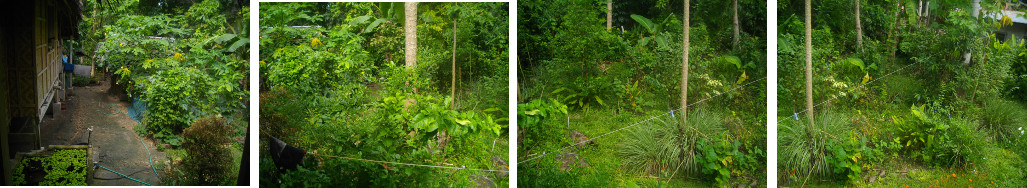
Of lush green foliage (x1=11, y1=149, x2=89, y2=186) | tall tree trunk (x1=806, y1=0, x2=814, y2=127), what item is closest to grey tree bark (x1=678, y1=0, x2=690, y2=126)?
tall tree trunk (x1=806, y1=0, x2=814, y2=127)

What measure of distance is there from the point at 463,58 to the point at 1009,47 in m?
3.12

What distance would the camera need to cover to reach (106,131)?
3.59 m

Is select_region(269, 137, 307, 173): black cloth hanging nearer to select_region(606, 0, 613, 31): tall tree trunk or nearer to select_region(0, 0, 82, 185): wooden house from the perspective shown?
select_region(0, 0, 82, 185): wooden house

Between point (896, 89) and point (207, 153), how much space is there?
4038 mm

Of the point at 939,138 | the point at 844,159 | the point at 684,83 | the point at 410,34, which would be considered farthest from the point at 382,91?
the point at 939,138

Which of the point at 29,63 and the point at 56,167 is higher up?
the point at 29,63

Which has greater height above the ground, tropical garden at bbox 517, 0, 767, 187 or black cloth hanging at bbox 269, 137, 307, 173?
tropical garden at bbox 517, 0, 767, 187

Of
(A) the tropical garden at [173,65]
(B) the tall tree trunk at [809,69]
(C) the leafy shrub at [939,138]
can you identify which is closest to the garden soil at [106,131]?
(A) the tropical garden at [173,65]

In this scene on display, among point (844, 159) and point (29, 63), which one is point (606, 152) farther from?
point (29, 63)

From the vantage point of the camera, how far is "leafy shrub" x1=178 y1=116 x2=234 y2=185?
3633 mm

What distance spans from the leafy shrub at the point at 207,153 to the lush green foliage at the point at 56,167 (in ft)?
1.76

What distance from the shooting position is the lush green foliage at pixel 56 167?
3527 mm

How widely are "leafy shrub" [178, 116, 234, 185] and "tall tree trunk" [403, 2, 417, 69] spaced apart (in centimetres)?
117

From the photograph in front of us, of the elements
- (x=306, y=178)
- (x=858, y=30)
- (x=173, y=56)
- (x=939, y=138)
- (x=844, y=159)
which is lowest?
(x=306, y=178)
